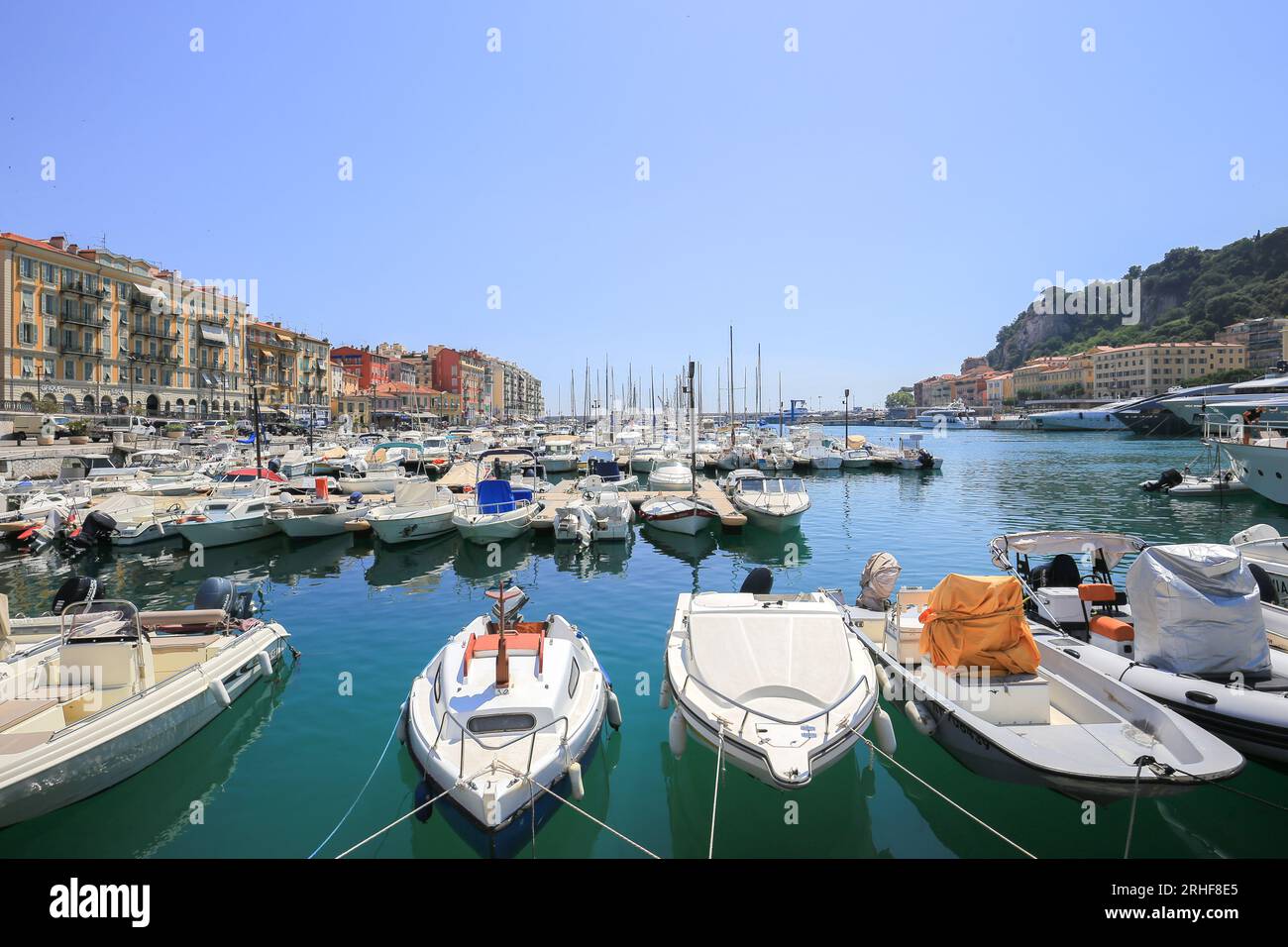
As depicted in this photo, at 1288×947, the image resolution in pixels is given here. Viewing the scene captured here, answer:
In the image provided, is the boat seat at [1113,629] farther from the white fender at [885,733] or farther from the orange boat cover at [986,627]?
the white fender at [885,733]

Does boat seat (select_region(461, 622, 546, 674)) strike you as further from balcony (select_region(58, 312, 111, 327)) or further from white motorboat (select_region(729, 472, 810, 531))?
balcony (select_region(58, 312, 111, 327))

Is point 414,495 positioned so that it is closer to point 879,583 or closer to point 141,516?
point 141,516

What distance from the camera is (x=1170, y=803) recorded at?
27.7ft

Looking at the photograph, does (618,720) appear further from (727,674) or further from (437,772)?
(437,772)

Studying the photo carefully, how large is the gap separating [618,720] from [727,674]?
1.87 metres

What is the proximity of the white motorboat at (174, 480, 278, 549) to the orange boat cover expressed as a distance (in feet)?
86.5

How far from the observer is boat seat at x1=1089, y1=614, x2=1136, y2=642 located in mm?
11297

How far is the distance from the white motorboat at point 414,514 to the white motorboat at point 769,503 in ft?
42.0

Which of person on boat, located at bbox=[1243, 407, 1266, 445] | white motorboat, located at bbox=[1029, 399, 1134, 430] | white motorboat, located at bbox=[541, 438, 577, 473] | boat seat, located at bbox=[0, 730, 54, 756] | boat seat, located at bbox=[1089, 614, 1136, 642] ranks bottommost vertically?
boat seat, located at bbox=[0, 730, 54, 756]

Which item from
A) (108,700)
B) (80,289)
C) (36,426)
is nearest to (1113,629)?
(108,700)

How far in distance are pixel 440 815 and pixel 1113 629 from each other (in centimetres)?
1112

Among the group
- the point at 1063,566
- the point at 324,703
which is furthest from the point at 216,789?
the point at 1063,566

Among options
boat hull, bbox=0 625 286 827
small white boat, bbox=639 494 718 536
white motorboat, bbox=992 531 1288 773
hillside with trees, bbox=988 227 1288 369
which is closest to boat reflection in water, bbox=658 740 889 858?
white motorboat, bbox=992 531 1288 773

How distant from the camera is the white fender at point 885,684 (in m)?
10.6
